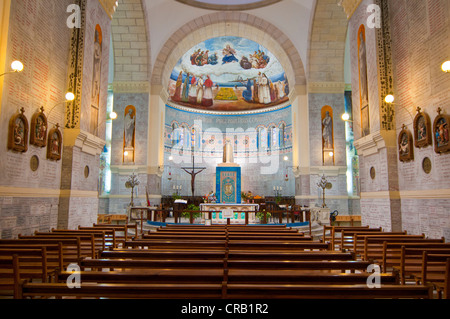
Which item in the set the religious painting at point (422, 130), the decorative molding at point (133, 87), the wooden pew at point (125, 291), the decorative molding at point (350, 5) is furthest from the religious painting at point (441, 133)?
the decorative molding at point (133, 87)

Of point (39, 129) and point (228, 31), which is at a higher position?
point (228, 31)

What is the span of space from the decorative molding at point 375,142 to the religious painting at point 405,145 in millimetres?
329

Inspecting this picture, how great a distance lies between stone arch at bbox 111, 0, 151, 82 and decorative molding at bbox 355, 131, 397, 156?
516 inches

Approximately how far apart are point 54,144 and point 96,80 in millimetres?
3589

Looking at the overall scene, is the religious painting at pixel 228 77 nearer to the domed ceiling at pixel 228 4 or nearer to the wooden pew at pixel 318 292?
the domed ceiling at pixel 228 4

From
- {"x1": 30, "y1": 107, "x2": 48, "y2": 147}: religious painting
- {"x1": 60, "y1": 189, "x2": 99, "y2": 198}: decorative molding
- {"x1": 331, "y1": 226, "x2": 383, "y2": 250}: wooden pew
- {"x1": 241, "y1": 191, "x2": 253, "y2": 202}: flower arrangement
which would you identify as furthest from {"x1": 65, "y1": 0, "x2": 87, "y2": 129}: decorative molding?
{"x1": 241, "y1": 191, "x2": 253, "y2": 202}: flower arrangement

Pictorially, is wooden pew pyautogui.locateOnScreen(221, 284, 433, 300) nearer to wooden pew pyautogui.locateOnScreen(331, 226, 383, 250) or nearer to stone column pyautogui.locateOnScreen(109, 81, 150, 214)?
wooden pew pyautogui.locateOnScreen(331, 226, 383, 250)

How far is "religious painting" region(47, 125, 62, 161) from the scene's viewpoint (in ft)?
33.3

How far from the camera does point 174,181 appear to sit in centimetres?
2664

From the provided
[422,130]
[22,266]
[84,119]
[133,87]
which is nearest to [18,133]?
[84,119]

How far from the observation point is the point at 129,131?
20328 mm

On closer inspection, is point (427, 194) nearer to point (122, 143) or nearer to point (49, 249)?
point (49, 249)

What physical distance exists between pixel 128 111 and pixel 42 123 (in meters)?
10.8

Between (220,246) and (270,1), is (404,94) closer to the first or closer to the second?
(220,246)
